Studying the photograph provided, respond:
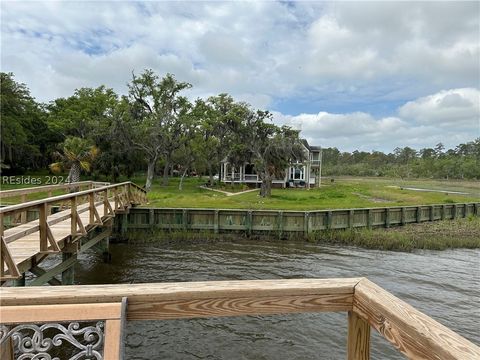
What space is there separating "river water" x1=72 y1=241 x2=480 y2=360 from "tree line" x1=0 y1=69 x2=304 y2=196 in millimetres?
14685

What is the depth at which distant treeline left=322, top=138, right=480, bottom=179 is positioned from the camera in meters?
81.6

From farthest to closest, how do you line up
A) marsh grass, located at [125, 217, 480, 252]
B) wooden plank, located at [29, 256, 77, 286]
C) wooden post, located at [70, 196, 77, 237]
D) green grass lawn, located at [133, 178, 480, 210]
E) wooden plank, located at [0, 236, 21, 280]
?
green grass lawn, located at [133, 178, 480, 210], marsh grass, located at [125, 217, 480, 252], wooden post, located at [70, 196, 77, 237], wooden plank, located at [29, 256, 77, 286], wooden plank, located at [0, 236, 21, 280]

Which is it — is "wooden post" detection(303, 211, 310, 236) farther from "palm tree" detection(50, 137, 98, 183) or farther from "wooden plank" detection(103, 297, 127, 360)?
"palm tree" detection(50, 137, 98, 183)

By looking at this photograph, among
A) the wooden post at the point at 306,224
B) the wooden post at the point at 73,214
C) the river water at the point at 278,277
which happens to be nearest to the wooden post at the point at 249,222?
the river water at the point at 278,277

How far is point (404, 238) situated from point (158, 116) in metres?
23.2

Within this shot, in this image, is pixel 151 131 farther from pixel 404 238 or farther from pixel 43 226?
pixel 43 226

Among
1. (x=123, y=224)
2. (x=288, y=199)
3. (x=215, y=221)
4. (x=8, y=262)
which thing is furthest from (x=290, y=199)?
(x=8, y=262)

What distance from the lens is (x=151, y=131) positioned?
31594 mm

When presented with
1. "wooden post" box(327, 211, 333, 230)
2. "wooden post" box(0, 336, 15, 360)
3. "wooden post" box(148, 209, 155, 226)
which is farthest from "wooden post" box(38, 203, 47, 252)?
"wooden post" box(327, 211, 333, 230)

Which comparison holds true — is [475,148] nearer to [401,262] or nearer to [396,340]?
[401,262]

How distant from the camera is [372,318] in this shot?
5.65 feet

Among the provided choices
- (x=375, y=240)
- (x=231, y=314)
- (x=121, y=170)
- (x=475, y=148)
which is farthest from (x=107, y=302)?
(x=475, y=148)

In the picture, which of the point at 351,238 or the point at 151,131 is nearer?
the point at 351,238

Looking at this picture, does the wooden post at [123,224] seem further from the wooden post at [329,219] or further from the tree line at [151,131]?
the tree line at [151,131]
